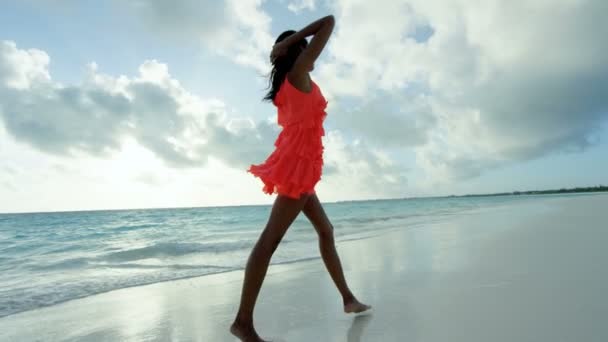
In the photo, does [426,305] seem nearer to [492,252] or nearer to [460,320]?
[460,320]

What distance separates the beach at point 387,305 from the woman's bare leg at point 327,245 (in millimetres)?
79

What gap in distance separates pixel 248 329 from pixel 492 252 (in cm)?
359

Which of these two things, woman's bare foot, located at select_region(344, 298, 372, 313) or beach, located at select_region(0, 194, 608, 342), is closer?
beach, located at select_region(0, 194, 608, 342)

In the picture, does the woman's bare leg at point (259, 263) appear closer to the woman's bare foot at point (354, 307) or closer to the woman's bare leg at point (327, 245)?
the woman's bare leg at point (327, 245)

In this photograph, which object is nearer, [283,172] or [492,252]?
[283,172]

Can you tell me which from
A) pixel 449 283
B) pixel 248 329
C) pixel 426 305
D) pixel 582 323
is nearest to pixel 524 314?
pixel 582 323

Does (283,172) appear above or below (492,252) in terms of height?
above

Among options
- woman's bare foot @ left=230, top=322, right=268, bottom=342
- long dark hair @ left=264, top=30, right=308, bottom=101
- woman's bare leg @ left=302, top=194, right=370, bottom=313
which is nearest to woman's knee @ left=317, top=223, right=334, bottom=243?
woman's bare leg @ left=302, top=194, right=370, bottom=313

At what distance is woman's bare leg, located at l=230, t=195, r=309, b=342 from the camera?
6.59ft

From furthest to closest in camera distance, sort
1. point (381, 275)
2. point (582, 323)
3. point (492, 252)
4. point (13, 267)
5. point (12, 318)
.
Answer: point (13, 267)
point (492, 252)
point (381, 275)
point (12, 318)
point (582, 323)

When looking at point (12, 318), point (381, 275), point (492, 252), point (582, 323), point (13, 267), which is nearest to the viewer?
point (582, 323)

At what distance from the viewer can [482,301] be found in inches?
95.6

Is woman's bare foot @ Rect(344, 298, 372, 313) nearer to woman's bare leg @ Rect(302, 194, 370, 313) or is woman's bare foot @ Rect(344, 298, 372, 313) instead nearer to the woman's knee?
woman's bare leg @ Rect(302, 194, 370, 313)

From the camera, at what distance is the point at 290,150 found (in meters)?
2.02
